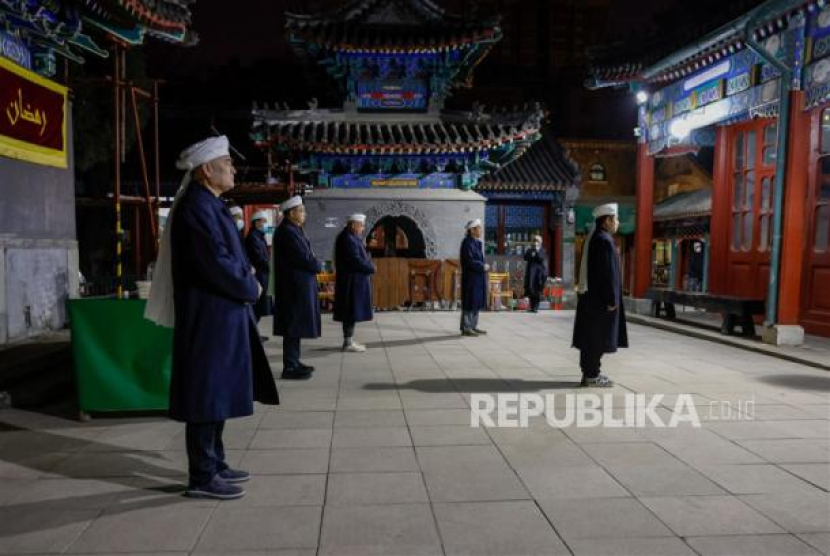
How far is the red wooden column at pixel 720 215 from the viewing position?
11203mm

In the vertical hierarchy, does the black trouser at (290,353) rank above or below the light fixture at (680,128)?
below

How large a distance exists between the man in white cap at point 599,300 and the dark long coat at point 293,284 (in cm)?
278

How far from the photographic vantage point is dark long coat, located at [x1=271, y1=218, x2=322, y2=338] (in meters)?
6.35

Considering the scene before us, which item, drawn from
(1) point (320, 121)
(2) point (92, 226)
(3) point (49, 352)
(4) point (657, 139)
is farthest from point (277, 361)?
(2) point (92, 226)

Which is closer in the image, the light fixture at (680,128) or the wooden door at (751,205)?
the wooden door at (751,205)

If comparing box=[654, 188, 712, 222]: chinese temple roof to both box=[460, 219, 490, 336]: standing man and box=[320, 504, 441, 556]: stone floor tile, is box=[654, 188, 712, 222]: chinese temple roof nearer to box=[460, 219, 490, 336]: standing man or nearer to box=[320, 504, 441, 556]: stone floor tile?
box=[460, 219, 490, 336]: standing man

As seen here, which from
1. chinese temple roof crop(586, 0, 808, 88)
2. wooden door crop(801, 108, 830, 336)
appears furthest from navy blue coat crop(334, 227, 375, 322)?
wooden door crop(801, 108, 830, 336)

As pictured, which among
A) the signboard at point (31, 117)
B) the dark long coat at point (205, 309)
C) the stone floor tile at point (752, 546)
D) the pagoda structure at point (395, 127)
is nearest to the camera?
the stone floor tile at point (752, 546)

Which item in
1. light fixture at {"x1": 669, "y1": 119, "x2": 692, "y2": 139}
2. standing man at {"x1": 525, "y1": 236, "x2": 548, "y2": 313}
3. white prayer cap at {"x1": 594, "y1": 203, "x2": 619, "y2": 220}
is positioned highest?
light fixture at {"x1": 669, "y1": 119, "x2": 692, "y2": 139}

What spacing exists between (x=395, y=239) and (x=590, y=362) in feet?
47.0

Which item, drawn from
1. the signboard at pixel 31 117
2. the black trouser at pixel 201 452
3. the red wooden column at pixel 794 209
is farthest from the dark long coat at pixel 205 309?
the red wooden column at pixel 794 209

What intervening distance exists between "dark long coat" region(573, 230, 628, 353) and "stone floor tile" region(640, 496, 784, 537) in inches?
101

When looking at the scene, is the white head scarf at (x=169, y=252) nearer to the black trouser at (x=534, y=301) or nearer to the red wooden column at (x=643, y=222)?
the red wooden column at (x=643, y=222)

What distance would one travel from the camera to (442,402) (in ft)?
17.4
